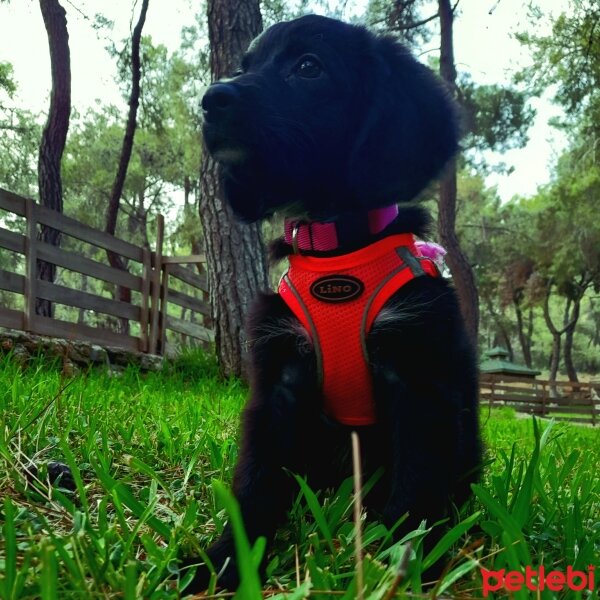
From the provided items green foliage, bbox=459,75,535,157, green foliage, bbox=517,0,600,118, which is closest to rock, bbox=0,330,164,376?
green foliage, bbox=517,0,600,118

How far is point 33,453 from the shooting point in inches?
79.0

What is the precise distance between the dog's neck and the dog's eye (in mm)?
477

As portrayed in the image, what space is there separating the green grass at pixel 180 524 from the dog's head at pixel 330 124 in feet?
3.01

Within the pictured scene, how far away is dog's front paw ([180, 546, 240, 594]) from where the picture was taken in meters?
1.27

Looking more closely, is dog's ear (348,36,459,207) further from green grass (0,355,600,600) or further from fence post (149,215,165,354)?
fence post (149,215,165,354)

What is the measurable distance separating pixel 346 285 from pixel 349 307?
0.23ft

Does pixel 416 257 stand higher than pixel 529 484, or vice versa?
pixel 416 257

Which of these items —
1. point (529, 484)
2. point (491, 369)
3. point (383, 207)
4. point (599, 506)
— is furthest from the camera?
point (491, 369)

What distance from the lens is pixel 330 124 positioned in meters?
1.94

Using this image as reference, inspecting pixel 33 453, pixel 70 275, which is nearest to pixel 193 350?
pixel 33 453

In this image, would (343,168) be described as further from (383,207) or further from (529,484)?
(529,484)

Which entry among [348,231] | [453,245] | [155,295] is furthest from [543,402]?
[348,231]

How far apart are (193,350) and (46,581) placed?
6291mm

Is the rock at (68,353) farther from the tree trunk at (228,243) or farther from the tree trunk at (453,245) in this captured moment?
the tree trunk at (453,245)
